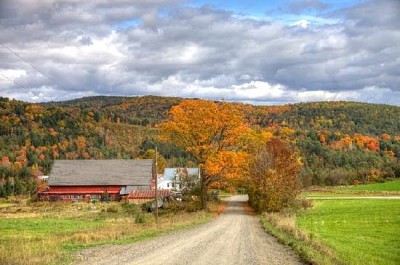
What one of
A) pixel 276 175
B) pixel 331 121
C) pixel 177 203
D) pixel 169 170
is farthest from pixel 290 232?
pixel 331 121

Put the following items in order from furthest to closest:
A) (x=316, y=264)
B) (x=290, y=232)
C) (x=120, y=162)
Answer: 1. (x=120, y=162)
2. (x=290, y=232)
3. (x=316, y=264)

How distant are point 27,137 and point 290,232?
134 m

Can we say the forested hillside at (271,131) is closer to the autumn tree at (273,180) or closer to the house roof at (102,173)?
the house roof at (102,173)

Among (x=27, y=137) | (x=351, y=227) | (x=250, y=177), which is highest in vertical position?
(x=27, y=137)

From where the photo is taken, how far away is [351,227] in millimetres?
33312

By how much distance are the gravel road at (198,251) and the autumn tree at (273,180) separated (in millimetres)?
18329

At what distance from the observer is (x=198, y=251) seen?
2094cm

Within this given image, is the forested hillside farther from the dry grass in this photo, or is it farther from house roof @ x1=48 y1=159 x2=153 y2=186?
the dry grass

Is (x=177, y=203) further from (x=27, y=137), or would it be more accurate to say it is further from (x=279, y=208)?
(x=27, y=137)

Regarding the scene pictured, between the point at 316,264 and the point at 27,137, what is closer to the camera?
the point at 316,264

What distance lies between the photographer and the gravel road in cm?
A: 1822

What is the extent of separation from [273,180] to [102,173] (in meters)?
48.1

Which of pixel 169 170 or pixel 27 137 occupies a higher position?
pixel 27 137

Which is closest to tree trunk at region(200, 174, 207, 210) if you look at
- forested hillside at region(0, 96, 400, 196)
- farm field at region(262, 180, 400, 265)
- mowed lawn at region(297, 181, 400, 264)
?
mowed lawn at region(297, 181, 400, 264)
